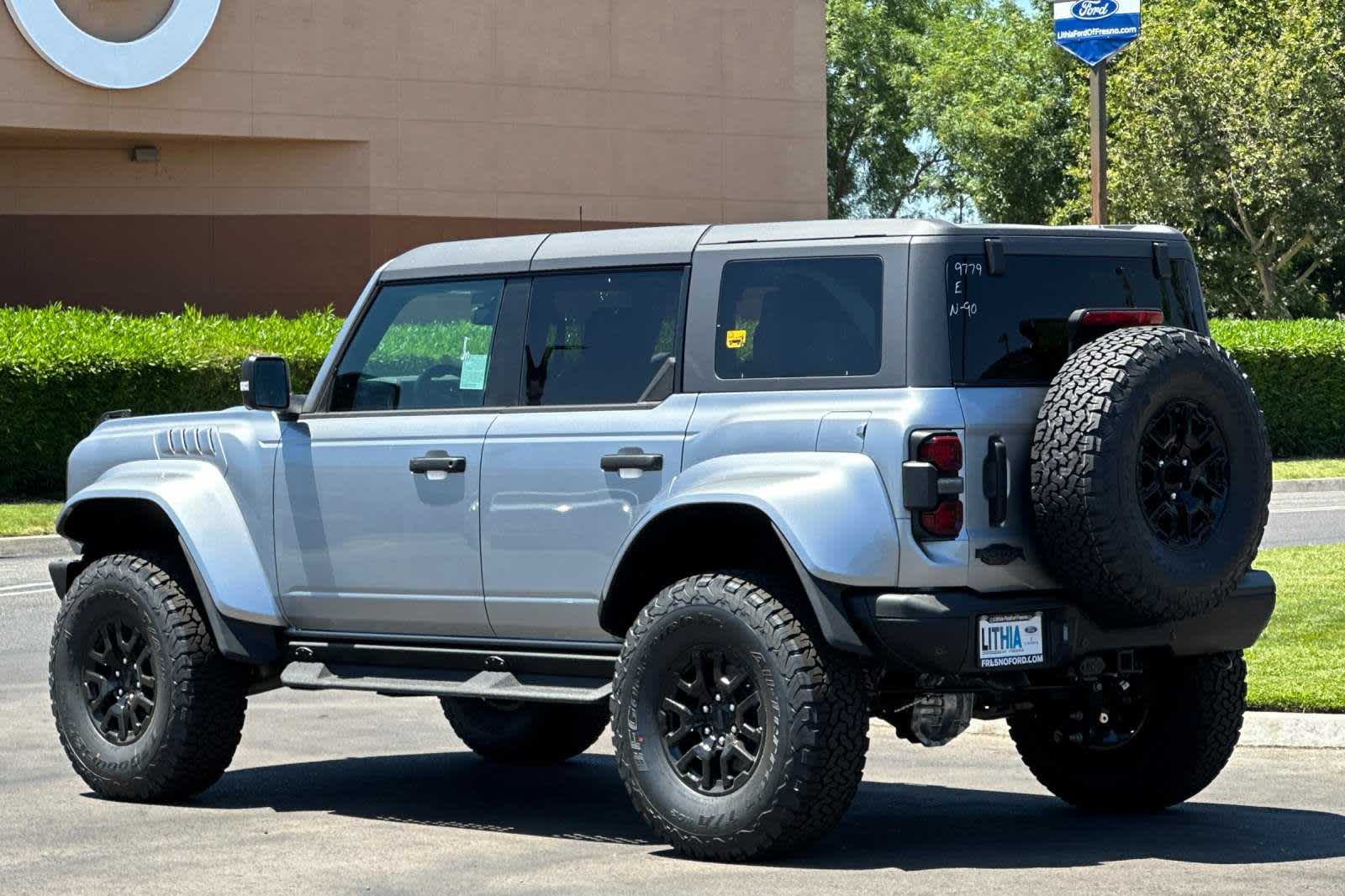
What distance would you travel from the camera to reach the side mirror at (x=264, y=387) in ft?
27.6

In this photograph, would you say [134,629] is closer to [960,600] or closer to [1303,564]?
[960,600]

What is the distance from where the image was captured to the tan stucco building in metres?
36.4

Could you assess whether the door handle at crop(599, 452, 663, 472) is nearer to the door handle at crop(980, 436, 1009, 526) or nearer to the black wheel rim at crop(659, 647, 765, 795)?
the black wheel rim at crop(659, 647, 765, 795)

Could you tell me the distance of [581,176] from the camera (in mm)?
39562

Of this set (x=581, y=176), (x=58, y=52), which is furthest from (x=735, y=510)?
(x=581, y=176)

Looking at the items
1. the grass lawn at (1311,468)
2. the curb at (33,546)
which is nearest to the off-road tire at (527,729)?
the curb at (33,546)

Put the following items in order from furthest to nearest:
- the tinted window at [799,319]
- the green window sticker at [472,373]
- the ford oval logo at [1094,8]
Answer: the ford oval logo at [1094,8]
the green window sticker at [472,373]
the tinted window at [799,319]

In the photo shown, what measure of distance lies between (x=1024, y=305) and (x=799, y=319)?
74cm

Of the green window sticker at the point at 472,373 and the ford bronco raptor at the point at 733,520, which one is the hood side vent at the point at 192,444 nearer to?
the ford bronco raptor at the point at 733,520

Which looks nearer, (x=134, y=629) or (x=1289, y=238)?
(x=134, y=629)

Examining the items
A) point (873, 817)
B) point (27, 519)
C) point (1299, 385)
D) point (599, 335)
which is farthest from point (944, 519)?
point (1299, 385)

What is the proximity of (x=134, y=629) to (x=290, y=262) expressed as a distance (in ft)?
97.8

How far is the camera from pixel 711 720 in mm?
7188

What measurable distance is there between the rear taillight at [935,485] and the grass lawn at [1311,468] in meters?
22.8
